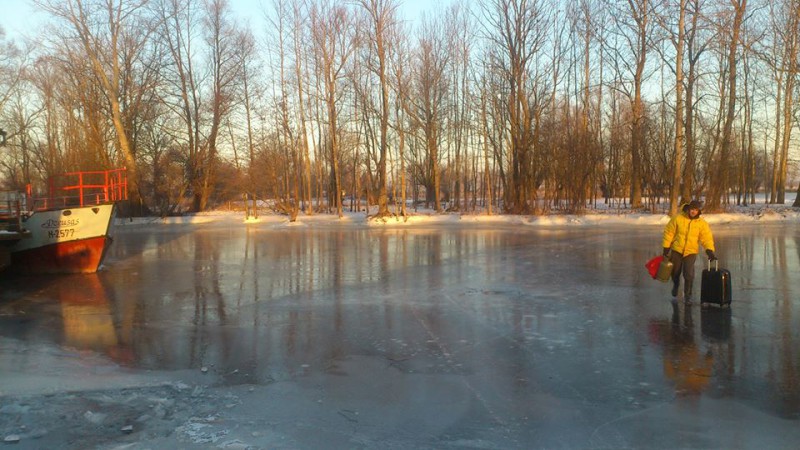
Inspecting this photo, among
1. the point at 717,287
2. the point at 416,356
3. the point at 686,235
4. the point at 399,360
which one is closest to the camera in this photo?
the point at 399,360

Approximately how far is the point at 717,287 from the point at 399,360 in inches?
209

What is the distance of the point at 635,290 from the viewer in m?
10.3

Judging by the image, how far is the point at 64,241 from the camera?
13.4 m

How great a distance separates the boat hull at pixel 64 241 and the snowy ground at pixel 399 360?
759mm

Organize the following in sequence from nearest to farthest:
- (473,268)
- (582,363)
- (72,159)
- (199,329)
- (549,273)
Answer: (582,363)
(199,329)
(549,273)
(473,268)
(72,159)

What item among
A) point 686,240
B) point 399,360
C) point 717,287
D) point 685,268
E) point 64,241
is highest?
point 686,240

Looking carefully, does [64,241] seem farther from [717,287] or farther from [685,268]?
[717,287]

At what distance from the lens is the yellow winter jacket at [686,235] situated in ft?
29.6

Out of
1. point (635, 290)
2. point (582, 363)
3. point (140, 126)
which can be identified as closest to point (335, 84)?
point (140, 126)

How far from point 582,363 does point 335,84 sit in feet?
108

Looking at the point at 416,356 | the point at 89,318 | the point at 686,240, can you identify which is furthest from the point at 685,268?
the point at 89,318

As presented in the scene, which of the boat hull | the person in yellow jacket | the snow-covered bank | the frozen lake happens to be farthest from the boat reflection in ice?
the snow-covered bank

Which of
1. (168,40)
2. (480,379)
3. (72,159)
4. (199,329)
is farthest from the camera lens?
(168,40)

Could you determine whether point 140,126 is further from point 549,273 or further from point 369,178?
point 549,273
